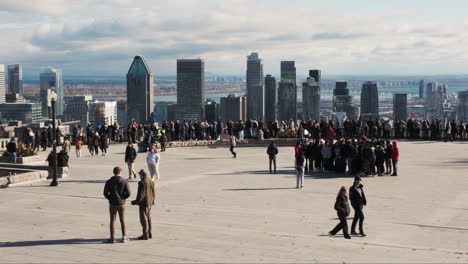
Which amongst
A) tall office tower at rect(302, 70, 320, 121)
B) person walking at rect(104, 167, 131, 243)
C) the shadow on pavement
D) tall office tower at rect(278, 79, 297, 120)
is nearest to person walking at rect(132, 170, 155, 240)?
person walking at rect(104, 167, 131, 243)

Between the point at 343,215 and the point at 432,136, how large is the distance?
25.8 metres

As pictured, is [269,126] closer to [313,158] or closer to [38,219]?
[313,158]

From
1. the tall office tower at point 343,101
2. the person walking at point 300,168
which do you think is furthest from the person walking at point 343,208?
the tall office tower at point 343,101

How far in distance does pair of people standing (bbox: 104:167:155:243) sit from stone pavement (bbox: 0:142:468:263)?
0.98ft

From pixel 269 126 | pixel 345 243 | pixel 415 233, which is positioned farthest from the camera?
pixel 269 126

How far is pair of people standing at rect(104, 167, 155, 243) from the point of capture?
13.3m

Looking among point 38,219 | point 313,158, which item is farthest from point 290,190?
point 38,219

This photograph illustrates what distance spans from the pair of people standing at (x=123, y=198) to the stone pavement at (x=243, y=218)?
30cm

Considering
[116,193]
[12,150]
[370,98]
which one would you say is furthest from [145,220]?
[370,98]

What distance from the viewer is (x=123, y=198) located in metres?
13.4

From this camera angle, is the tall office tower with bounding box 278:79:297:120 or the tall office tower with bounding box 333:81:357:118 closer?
the tall office tower with bounding box 333:81:357:118

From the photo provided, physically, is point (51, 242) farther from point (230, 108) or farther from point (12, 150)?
point (230, 108)

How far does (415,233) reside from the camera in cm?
1499

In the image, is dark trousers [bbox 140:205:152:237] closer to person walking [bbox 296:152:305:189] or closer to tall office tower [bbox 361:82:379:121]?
person walking [bbox 296:152:305:189]
